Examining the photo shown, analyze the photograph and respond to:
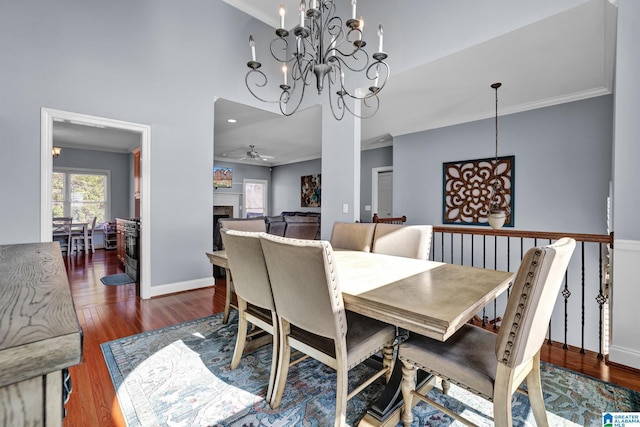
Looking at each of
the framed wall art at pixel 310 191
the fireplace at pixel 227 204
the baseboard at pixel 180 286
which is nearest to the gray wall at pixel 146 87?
the baseboard at pixel 180 286

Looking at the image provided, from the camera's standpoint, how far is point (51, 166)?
2906 mm

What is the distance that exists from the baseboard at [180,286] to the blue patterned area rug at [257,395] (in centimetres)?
133

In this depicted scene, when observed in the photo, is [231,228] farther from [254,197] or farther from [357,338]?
[254,197]

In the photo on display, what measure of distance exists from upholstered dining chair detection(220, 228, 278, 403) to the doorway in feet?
6.87

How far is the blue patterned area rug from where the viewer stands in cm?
154

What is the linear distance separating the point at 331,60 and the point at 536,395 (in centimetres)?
241

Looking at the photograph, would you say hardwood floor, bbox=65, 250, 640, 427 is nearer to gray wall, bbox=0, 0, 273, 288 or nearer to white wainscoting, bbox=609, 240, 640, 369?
white wainscoting, bbox=609, 240, 640, 369

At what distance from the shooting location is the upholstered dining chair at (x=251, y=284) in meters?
1.61

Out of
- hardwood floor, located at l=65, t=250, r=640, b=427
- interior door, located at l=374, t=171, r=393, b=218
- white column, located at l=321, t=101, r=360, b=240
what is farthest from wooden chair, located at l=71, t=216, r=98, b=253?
interior door, located at l=374, t=171, r=393, b=218

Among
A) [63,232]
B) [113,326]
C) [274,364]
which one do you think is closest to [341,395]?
[274,364]

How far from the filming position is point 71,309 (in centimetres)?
55

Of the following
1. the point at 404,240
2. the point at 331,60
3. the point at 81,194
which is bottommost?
the point at 404,240

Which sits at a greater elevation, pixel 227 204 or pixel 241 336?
pixel 227 204

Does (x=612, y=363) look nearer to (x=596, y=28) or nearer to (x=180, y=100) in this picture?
(x=596, y=28)
